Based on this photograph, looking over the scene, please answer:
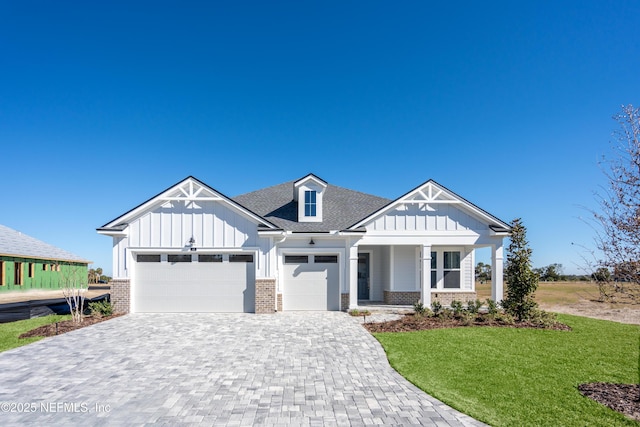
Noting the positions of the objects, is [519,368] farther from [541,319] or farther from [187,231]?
[187,231]

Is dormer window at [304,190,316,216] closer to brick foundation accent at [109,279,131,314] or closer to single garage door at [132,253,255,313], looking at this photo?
single garage door at [132,253,255,313]

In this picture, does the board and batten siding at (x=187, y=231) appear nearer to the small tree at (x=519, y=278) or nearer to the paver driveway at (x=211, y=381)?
the paver driveway at (x=211, y=381)

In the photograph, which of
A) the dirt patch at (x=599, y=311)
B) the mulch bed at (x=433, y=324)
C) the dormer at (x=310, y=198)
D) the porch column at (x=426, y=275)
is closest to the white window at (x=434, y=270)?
the porch column at (x=426, y=275)

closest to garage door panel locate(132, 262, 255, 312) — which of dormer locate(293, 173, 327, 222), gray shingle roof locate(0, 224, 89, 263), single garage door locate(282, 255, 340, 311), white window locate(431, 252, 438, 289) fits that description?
single garage door locate(282, 255, 340, 311)

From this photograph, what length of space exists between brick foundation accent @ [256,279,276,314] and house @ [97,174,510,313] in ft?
0.14

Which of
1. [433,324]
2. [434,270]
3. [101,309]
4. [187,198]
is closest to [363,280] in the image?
[434,270]

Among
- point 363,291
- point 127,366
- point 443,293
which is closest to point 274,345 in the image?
point 127,366

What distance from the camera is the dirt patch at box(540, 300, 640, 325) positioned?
598 inches

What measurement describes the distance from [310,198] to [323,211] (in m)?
1.39

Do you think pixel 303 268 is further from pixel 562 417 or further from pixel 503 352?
pixel 562 417

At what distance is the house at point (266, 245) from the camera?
14.4 metres

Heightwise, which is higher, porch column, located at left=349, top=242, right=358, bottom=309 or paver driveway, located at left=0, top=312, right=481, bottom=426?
porch column, located at left=349, top=242, right=358, bottom=309

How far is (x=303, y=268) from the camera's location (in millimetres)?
15562

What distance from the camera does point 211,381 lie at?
6.70m
